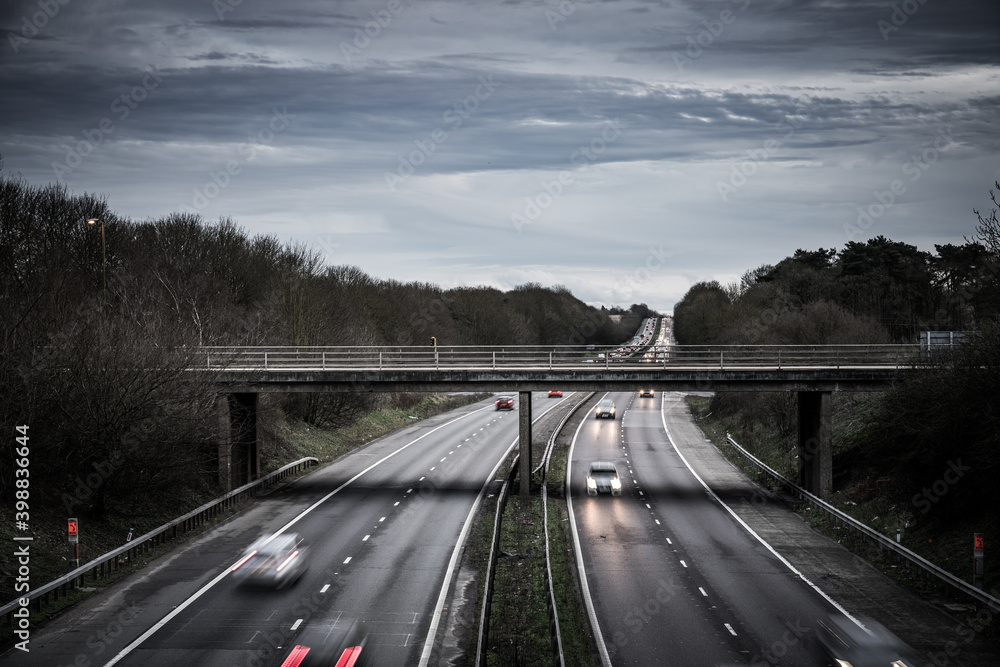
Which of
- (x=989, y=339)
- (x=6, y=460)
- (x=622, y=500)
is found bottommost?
(x=622, y=500)

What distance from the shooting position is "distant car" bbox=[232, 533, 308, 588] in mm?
25562

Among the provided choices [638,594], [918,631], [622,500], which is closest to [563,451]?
[622,500]

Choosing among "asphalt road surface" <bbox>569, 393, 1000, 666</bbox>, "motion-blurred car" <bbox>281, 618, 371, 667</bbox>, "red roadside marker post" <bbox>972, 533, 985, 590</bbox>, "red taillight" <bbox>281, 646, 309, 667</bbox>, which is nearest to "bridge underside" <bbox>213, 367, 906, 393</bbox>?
"asphalt road surface" <bbox>569, 393, 1000, 666</bbox>

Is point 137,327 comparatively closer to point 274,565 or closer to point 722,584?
point 274,565

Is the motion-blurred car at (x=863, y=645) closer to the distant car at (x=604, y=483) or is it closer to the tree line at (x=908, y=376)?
the tree line at (x=908, y=376)

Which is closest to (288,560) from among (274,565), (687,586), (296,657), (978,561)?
(274,565)

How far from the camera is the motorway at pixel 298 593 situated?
20656mm

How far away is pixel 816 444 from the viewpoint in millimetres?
39375

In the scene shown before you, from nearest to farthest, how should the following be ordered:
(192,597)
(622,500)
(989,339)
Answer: (192,597), (989,339), (622,500)

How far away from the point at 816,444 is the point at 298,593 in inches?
977

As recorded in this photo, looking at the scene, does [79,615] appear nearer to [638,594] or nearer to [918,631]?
[638,594]

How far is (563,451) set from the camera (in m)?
57.6

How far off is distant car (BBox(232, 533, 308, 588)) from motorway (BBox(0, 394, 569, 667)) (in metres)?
0.31

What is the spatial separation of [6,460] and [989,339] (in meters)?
32.4
